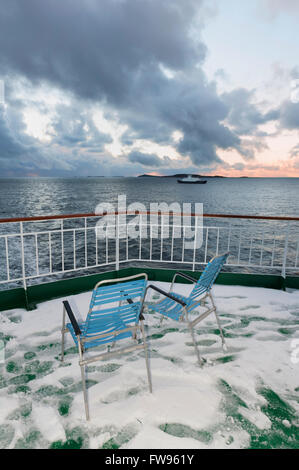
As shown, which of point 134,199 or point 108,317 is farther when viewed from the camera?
point 134,199

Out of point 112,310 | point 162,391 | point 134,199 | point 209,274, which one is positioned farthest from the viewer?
point 134,199

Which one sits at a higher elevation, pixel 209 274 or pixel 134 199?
pixel 209 274

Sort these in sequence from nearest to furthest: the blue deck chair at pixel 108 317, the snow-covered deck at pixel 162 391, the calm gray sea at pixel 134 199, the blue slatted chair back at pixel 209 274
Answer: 1. the snow-covered deck at pixel 162 391
2. the blue deck chair at pixel 108 317
3. the blue slatted chair back at pixel 209 274
4. the calm gray sea at pixel 134 199

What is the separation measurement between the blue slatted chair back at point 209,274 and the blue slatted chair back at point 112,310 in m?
0.78

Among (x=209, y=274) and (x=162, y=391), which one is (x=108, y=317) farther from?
(x=209, y=274)

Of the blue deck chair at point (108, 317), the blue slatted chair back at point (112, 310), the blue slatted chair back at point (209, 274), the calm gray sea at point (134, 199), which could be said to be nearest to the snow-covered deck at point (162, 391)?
the blue deck chair at point (108, 317)

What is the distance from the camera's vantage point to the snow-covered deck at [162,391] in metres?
1.65

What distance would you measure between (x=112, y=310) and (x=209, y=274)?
3.72 ft

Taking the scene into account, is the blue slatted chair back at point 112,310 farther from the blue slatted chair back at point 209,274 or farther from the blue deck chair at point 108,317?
the blue slatted chair back at point 209,274

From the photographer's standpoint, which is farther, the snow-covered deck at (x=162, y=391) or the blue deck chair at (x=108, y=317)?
the blue deck chair at (x=108, y=317)

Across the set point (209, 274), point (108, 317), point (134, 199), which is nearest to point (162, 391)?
point (108, 317)

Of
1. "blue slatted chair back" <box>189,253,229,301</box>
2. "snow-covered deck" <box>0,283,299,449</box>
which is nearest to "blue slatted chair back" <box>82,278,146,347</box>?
"snow-covered deck" <box>0,283,299,449</box>

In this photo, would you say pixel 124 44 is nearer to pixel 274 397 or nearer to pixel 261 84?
pixel 261 84

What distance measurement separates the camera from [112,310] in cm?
193
